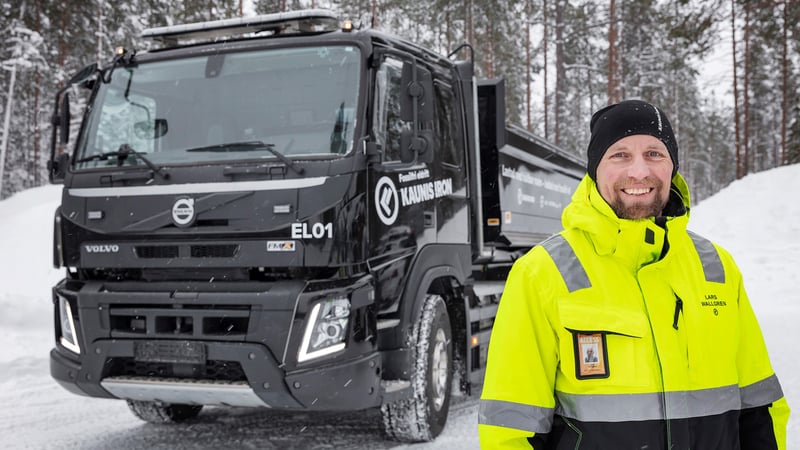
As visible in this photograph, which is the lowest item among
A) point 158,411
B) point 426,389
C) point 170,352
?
point 158,411

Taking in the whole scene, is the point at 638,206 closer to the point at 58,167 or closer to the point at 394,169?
the point at 394,169

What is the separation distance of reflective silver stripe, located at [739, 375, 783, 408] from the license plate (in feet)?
9.79

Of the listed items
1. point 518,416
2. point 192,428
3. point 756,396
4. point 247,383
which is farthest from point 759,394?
point 192,428

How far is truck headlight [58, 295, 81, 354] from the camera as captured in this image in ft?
14.9

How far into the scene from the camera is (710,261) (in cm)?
208

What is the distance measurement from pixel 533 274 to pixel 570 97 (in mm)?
43687

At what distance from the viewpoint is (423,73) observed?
492cm

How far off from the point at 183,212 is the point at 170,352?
827 mm

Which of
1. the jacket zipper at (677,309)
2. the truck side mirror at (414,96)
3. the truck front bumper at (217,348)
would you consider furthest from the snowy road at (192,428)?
the jacket zipper at (677,309)

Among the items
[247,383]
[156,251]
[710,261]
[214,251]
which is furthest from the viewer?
[156,251]

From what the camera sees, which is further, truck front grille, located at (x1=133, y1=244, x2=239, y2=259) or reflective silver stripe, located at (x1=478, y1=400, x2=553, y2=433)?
truck front grille, located at (x1=133, y1=244, x2=239, y2=259)

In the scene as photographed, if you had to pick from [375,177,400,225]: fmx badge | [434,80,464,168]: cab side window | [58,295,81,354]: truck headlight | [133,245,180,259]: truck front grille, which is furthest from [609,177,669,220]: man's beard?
[58,295,81,354]: truck headlight

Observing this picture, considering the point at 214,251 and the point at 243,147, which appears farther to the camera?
the point at 243,147

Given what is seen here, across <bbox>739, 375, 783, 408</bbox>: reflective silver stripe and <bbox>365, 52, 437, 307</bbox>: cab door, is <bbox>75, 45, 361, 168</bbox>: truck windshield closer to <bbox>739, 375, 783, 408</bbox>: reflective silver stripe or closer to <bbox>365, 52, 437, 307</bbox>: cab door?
<bbox>365, 52, 437, 307</bbox>: cab door
